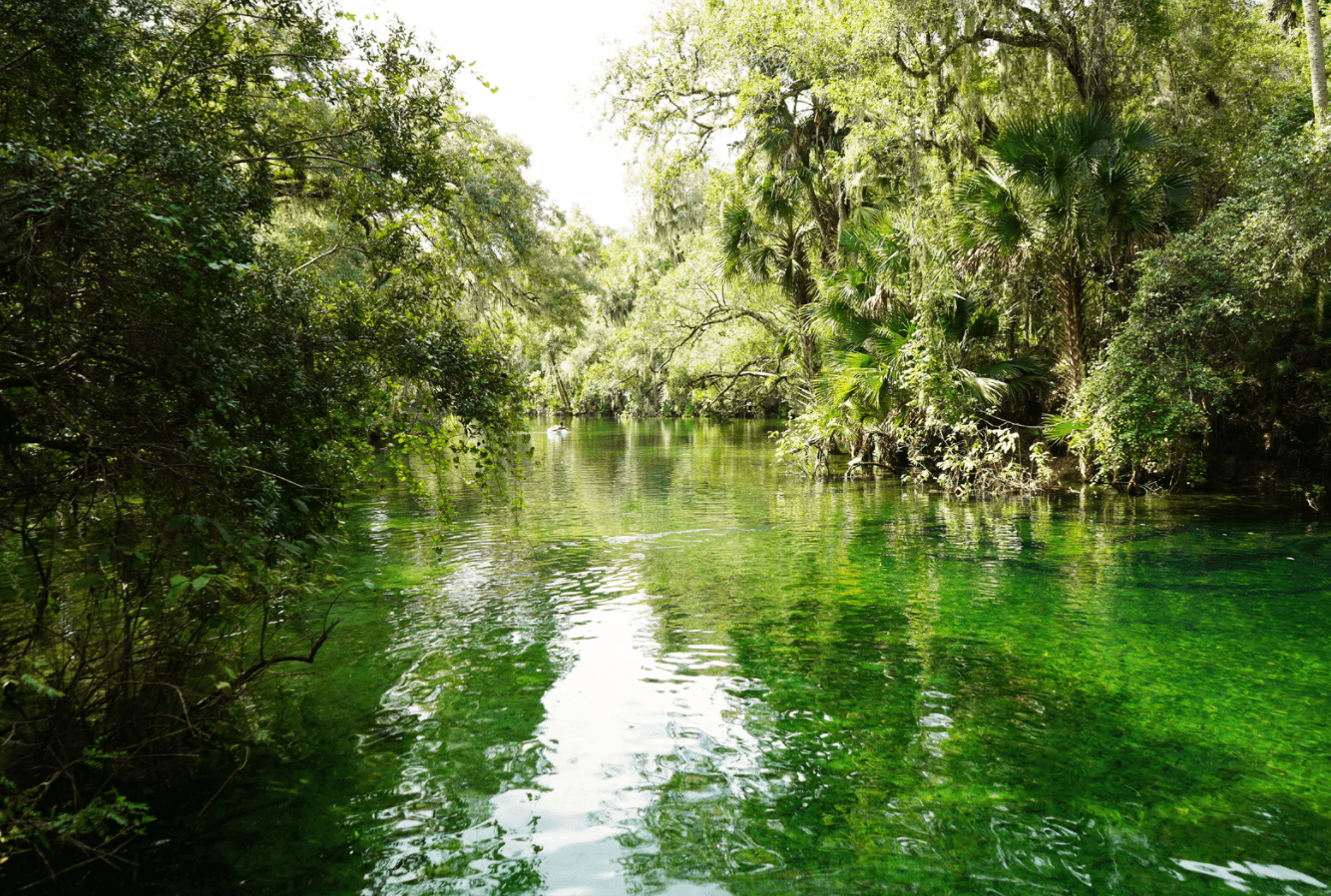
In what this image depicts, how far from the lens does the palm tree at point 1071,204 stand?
1324 cm

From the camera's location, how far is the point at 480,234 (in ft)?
44.8

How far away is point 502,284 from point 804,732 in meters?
18.7

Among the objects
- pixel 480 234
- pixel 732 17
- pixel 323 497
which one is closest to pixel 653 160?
pixel 732 17

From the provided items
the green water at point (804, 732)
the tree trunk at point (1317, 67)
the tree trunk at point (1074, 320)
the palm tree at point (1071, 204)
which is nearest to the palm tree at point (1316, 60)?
the tree trunk at point (1317, 67)

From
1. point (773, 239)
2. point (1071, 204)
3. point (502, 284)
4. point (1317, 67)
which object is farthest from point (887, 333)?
point (502, 284)

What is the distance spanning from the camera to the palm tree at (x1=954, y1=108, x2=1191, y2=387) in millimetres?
13242

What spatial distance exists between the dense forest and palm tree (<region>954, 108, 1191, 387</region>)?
0.07 meters

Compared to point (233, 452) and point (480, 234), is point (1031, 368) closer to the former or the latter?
point (480, 234)

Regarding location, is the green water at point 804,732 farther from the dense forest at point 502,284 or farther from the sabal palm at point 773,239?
the sabal palm at point 773,239

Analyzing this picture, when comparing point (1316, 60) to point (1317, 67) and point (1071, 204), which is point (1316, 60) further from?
point (1071, 204)

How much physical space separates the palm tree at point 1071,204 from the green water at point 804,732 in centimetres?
609

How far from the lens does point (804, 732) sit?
5.02m

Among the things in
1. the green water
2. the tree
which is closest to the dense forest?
the tree

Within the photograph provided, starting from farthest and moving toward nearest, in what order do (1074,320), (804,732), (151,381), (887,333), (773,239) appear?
(773,239) < (887,333) < (1074,320) < (804,732) < (151,381)
